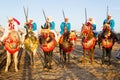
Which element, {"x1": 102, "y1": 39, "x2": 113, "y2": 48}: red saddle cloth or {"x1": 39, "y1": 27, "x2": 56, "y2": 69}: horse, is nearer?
{"x1": 39, "y1": 27, "x2": 56, "y2": 69}: horse

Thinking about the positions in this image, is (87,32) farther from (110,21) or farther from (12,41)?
(12,41)

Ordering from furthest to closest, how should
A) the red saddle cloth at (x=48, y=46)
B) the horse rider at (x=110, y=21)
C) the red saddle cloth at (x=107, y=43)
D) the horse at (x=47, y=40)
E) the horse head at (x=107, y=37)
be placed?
the horse rider at (x=110, y=21) < the red saddle cloth at (x=107, y=43) < the horse head at (x=107, y=37) < the red saddle cloth at (x=48, y=46) < the horse at (x=47, y=40)

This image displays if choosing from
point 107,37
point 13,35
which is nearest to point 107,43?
point 107,37

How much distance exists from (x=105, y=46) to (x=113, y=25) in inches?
70.7

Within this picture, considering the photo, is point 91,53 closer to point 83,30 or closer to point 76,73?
point 83,30

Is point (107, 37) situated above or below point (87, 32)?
below

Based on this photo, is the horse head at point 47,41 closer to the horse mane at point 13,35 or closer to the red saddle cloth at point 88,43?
the horse mane at point 13,35

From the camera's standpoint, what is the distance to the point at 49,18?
16.0m

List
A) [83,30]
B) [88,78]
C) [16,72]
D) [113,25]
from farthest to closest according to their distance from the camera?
1. [113,25]
2. [83,30]
3. [16,72]
4. [88,78]

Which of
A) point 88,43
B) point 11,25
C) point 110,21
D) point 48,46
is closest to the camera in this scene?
point 11,25

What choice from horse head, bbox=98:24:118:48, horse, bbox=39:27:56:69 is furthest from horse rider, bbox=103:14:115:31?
horse, bbox=39:27:56:69

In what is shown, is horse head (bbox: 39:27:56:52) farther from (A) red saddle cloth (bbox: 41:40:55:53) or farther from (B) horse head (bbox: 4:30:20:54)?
(B) horse head (bbox: 4:30:20:54)

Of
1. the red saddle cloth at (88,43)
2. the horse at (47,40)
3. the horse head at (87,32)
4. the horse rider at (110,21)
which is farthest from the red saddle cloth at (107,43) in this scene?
the horse at (47,40)

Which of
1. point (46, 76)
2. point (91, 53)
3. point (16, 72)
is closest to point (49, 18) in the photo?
point (91, 53)
